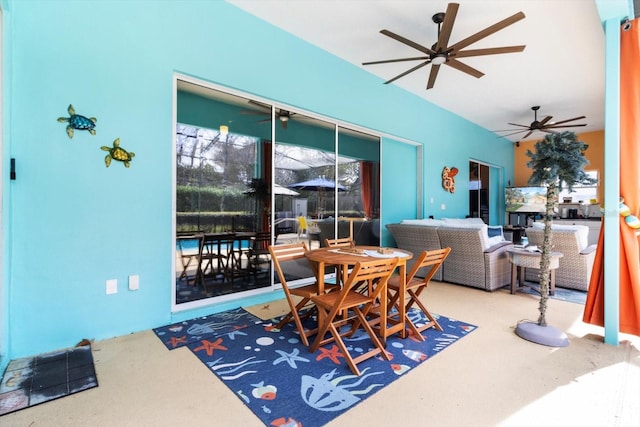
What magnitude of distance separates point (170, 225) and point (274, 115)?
1889mm

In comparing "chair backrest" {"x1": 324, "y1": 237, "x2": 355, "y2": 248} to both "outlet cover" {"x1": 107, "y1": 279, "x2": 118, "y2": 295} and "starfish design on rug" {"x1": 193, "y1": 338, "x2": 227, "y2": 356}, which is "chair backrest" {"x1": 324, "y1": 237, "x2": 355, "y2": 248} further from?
"outlet cover" {"x1": 107, "y1": 279, "x2": 118, "y2": 295}

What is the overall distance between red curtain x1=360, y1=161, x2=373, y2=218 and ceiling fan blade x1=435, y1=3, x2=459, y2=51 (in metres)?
2.22

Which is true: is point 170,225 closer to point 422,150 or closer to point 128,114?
point 128,114

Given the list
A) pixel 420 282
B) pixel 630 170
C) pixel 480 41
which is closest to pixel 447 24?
pixel 480 41

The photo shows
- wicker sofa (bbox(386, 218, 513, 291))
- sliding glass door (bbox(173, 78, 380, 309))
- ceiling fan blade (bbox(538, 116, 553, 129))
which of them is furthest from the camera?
ceiling fan blade (bbox(538, 116, 553, 129))

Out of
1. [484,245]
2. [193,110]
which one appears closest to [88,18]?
[193,110]

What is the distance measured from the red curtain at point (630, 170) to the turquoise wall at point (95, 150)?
355 cm

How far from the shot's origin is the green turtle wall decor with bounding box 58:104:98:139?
2459 millimetres

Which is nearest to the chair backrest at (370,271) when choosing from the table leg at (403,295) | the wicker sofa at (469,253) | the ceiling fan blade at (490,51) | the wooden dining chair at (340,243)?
the table leg at (403,295)

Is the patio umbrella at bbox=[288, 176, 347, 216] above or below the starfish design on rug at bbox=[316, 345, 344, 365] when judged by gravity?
above

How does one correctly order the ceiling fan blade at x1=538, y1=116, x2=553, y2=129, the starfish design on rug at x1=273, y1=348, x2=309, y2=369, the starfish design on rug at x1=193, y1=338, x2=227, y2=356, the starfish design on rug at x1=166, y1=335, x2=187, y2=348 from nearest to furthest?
the starfish design on rug at x1=273, y1=348, x2=309, y2=369 → the starfish design on rug at x1=193, y1=338, x2=227, y2=356 → the starfish design on rug at x1=166, y1=335, x2=187, y2=348 → the ceiling fan blade at x1=538, y1=116, x2=553, y2=129

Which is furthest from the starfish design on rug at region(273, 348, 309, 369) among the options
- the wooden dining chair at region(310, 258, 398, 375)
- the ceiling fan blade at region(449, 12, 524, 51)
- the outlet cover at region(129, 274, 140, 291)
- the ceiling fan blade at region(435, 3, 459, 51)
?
the ceiling fan blade at region(449, 12, 524, 51)

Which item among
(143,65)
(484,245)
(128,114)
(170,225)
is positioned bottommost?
(484,245)

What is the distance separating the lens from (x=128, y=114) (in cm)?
273
